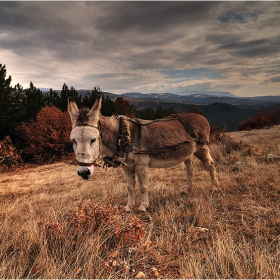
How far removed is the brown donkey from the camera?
10.8 feet

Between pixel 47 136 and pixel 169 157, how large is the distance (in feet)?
82.3

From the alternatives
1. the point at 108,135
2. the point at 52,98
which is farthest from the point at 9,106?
the point at 108,135

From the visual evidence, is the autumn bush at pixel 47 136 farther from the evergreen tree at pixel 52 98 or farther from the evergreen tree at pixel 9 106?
the evergreen tree at pixel 52 98

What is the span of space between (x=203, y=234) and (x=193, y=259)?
2.88 feet

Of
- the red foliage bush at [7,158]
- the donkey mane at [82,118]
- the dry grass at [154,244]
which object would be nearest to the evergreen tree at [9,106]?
the red foliage bush at [7,158]

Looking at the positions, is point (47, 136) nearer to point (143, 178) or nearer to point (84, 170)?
point (143, 178)

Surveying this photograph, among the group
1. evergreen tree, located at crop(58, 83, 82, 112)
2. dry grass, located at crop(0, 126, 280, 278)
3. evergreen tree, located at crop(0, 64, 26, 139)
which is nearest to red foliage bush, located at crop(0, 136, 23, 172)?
evergreen tree, located at crop(0, 64, 26, 139)

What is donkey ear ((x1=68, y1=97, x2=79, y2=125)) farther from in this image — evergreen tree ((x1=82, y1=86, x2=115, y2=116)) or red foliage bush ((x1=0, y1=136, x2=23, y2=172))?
evergreen tree ((x1=82, y1=86, x2=115, y2=116))

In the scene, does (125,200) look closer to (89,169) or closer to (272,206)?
(89,169)

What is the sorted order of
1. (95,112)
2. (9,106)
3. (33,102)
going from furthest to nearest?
(33,102) < (9,106) < (95,112)

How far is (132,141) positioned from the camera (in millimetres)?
4480

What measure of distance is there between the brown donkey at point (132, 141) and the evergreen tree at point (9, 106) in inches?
1053

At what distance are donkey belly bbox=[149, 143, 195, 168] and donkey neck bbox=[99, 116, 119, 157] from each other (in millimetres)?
1014

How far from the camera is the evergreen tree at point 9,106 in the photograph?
25266mm
